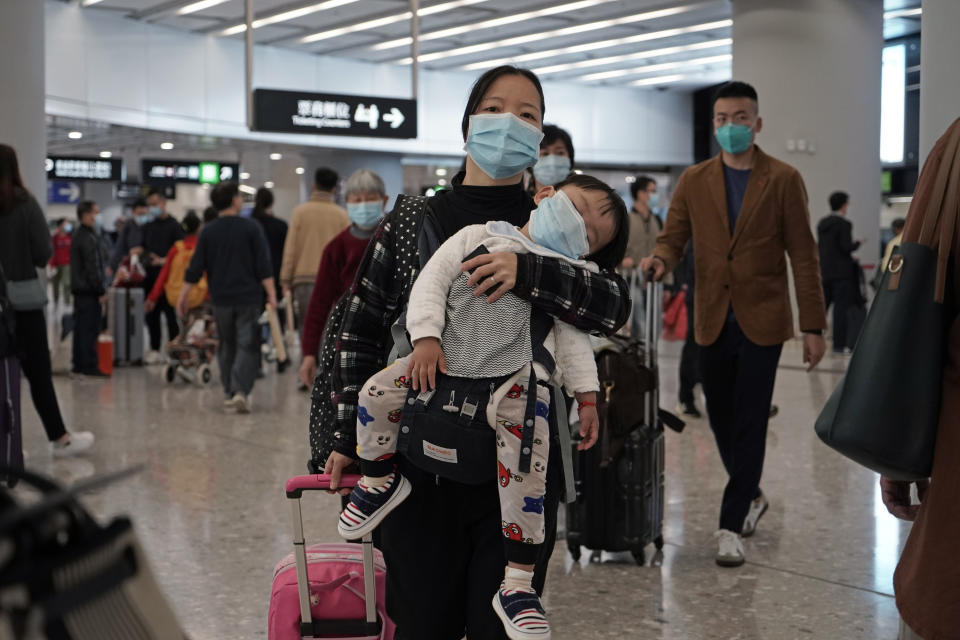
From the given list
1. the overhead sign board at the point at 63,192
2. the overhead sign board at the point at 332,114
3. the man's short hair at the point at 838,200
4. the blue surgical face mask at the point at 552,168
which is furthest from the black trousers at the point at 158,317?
the overhead sign board at the point at 63,192

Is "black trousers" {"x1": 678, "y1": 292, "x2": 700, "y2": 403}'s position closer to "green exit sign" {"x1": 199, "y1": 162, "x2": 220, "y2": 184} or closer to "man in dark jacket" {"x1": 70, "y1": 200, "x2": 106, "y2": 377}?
"man in dark jacket" {"x1": 70, "y1": 200, "x2": 106, "y2": 377}

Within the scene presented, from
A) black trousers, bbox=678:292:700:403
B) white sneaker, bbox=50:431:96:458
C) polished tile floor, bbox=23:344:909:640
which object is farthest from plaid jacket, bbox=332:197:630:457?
black trousers, bbox=678:292:700:403

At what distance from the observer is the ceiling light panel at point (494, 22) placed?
16.4 metres

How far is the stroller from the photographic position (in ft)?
33.4

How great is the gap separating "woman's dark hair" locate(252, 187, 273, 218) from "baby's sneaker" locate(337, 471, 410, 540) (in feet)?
30.6

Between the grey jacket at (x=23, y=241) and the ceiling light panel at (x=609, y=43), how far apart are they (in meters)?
14.1

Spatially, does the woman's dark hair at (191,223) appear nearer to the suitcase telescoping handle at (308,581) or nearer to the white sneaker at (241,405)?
the white sneaker at (241,405)

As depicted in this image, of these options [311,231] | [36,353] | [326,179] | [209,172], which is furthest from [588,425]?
[209,172]

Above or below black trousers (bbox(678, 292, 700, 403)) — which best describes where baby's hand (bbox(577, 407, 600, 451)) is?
above

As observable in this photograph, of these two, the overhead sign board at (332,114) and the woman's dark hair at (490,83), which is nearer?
the woman's dark hair at (490,83)

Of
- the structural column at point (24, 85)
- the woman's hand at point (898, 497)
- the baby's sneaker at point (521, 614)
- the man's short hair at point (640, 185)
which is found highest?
the structural column at point (24, 85)

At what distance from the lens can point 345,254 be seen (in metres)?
4.71

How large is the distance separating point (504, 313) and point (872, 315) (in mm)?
686

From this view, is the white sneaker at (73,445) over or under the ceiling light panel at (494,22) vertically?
under
